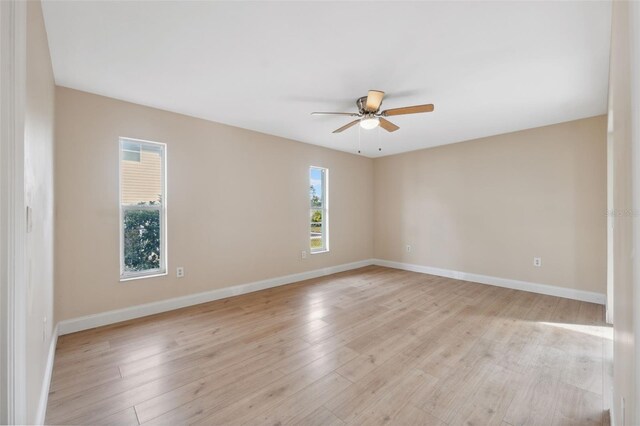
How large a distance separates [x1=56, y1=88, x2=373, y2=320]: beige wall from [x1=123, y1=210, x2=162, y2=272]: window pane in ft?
0.53

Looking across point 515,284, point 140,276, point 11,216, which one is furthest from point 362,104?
point 515,284

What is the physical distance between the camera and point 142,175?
133 inches

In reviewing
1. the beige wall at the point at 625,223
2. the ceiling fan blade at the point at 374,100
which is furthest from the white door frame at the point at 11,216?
the ceiling fan blade at the point at 374,100

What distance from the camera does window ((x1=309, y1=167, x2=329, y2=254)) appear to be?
17.6 ft

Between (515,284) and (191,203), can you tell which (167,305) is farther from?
(515,284)

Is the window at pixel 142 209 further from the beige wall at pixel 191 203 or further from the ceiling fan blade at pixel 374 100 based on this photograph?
the ceiling fan blade at pixel 374 100

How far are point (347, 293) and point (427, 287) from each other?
4.48 feet

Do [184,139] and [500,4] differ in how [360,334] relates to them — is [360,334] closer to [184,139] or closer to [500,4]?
[500,4]

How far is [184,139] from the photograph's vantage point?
364cm

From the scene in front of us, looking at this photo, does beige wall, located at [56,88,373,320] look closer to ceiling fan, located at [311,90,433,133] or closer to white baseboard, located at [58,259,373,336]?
white baseboard, located at [58,259,373,336]

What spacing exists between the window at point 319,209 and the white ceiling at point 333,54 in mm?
2010

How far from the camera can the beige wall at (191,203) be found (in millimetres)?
2869

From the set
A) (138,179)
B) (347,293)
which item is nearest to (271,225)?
(347,293)

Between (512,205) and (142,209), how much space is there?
17.7ft
